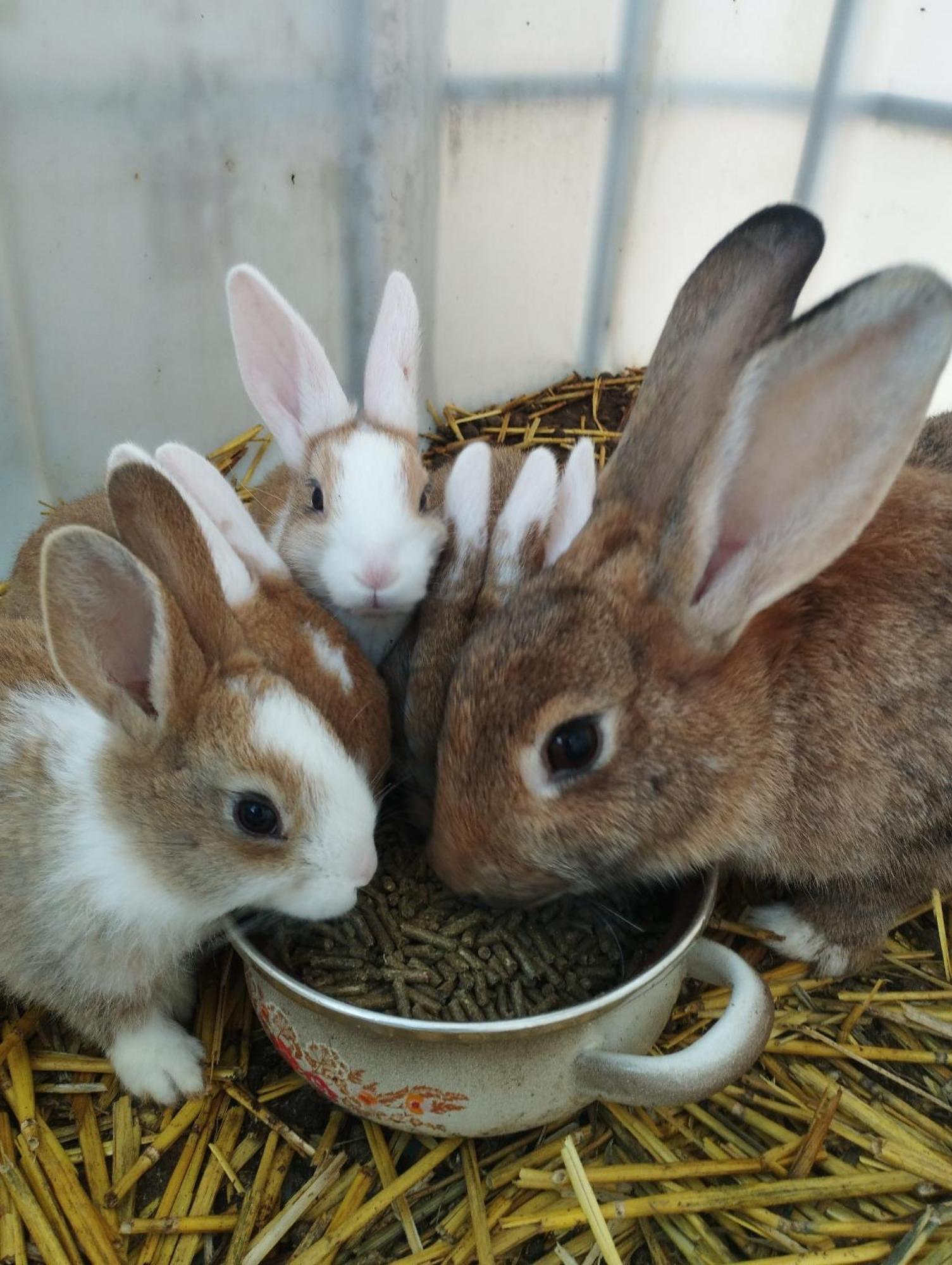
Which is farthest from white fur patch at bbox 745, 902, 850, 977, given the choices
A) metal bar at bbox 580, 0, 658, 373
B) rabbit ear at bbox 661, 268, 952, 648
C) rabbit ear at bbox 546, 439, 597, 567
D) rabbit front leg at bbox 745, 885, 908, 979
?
metal bar at bbox 580, 0, 658, 373

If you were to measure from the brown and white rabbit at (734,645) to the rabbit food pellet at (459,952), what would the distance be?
0.32ft

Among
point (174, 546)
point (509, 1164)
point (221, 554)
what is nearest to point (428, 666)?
point (221, 554)

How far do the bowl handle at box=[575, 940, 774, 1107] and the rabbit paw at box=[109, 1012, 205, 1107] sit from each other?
0.60m

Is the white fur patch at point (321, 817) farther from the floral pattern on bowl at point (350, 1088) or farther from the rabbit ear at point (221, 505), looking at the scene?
the rabbit ear at point (221, 505)

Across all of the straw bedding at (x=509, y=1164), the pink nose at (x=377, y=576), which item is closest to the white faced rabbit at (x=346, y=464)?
the pink nose at (x=377, y=576)

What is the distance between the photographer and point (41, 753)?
1.43 m

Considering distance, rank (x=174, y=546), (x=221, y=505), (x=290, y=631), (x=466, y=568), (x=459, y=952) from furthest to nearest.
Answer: (x=466, y=568)
(x=221, y=505)
(x=290, y=631)
(x=459, y=952)
(x=174, y=546)

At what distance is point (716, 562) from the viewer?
53.5 inches

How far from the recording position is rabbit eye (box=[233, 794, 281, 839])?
1.28 metres

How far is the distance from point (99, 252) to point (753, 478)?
148 centimetres

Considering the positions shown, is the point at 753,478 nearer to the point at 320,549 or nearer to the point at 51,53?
the point at 320,549

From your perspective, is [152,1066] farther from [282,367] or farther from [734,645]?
[282,367]

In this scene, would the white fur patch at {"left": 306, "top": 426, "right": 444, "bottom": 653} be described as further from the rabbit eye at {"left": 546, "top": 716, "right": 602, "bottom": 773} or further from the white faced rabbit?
the rabbit eye at {"left": 546, "top": 716, "right": 602, "bottom": 773}

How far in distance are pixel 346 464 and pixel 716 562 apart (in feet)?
2.55
